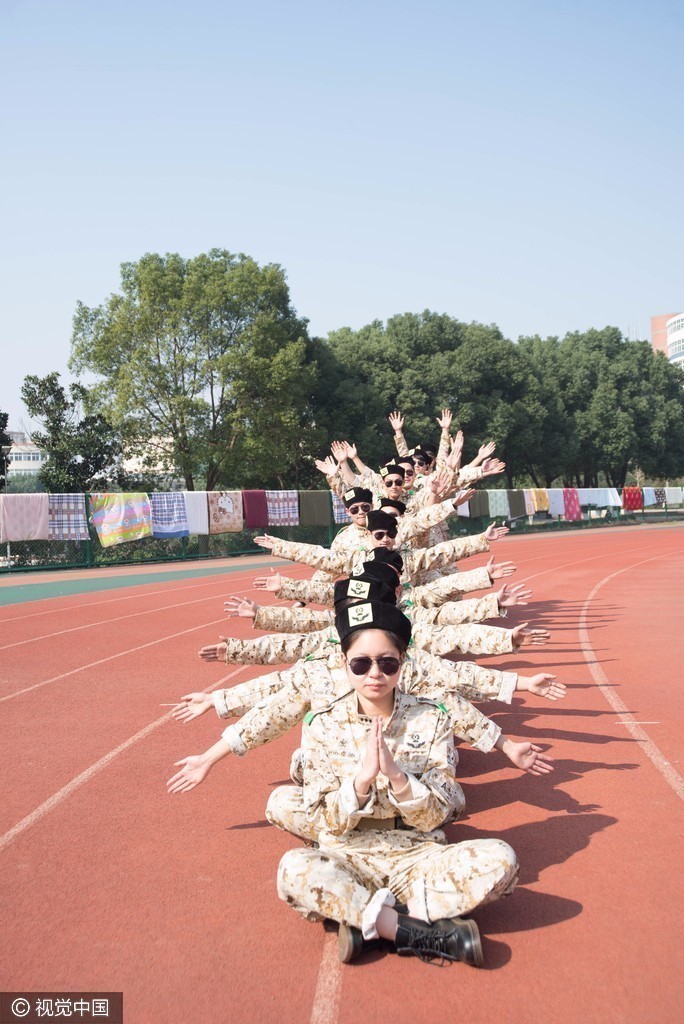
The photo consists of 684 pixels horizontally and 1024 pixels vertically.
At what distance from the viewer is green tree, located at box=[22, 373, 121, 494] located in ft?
102

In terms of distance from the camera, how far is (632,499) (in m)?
58.2

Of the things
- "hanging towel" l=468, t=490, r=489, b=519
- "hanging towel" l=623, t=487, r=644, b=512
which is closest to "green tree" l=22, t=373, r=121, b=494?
"hanging towel" l=468, t=490, r=489, b=519

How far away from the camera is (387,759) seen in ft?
12.3

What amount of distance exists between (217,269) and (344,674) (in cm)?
3253

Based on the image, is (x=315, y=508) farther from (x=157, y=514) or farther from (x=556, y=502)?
(x=556, y=502)

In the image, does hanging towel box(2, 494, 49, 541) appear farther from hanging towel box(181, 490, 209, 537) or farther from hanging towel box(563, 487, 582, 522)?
hanging towel box(563, 487, 582, 522)

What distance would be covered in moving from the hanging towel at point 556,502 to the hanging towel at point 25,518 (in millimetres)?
30770

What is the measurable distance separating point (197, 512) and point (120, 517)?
2.95 m

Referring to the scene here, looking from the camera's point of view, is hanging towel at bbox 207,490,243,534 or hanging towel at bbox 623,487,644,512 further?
hanging towel at bbox 623,487,644,512

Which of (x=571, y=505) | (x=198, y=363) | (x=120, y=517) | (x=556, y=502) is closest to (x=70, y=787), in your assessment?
(x=120, y=517)

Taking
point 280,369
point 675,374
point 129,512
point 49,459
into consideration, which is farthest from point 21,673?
point 675,374

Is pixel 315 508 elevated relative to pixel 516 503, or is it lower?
elevated

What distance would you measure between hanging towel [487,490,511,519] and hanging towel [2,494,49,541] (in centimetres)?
2444

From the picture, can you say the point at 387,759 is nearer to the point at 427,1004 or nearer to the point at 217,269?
the point at 427,1004
